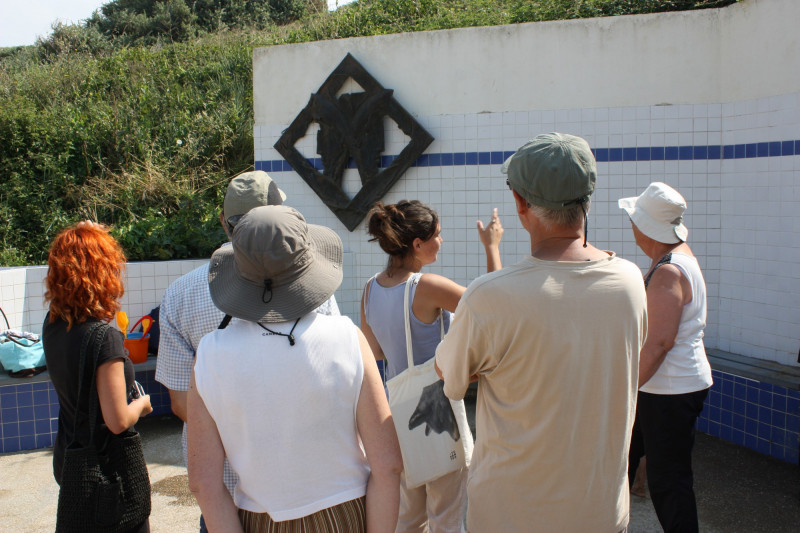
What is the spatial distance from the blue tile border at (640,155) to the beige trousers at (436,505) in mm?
3612

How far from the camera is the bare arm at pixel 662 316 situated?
2.89m

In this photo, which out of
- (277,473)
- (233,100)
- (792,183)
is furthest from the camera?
(233,100)

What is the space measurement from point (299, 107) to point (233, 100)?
12.9 ft

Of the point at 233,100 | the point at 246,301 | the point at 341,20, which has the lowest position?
the point at 246,301

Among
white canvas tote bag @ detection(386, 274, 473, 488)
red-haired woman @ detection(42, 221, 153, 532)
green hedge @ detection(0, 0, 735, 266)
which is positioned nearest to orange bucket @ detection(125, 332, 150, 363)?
green hedge @ detection(0, 0, 735, 266)

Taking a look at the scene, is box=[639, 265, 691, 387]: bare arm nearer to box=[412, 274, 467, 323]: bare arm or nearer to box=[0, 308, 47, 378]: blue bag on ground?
box=[412, 274, 467, 323]: bare arm

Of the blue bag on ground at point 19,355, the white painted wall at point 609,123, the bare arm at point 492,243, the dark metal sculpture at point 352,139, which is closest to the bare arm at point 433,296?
the bare arm at point 492,243

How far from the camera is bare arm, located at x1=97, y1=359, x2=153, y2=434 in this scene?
242 centimetres

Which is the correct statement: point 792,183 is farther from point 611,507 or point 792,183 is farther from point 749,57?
point 611,507

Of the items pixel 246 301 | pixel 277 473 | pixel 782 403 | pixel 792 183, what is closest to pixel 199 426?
pixel 277 473

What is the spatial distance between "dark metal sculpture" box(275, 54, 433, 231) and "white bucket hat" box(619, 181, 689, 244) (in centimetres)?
317

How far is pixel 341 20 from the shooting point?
1030cm

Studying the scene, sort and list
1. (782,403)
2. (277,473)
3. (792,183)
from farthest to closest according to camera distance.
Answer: (792,183)
(782,403)
(277,473)

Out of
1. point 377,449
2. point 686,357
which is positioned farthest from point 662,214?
point 377,449
